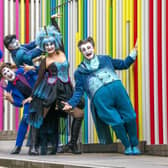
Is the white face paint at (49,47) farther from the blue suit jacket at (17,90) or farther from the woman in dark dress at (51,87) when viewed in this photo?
the blue suit jacket at (17,90)

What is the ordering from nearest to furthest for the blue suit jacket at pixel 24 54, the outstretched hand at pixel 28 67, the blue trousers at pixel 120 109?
1. the blue trousers at pixel 120 109
2. the outstretched hand at pixel 28 67
3. the blue suit jacket at pixel 24 54

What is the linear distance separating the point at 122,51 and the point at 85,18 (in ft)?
4.77

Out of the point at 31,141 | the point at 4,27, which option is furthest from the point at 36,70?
the point at 4,27

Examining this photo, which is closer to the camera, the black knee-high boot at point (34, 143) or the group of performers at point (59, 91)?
the group of performers at point (59, 91)

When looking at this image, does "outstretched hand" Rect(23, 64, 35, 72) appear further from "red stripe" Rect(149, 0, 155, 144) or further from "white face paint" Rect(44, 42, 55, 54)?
"red stripe" Rect(149, 0, 155, 144)

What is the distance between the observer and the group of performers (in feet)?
31.7

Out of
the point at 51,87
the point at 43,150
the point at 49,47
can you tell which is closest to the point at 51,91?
the point at 51,87

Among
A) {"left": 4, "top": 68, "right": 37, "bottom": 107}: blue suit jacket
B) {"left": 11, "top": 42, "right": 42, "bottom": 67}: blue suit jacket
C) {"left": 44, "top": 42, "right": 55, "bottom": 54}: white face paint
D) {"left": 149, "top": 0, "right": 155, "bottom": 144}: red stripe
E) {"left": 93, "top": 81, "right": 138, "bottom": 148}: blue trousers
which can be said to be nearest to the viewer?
{"left": 93, "top": 81, "right": 138, "bottom": 148}: blue trousers

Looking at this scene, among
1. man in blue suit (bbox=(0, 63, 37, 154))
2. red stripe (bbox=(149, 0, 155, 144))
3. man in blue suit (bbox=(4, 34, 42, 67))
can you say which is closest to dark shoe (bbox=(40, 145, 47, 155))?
man in blue suit (bbox=(0, 63, 37, 154))

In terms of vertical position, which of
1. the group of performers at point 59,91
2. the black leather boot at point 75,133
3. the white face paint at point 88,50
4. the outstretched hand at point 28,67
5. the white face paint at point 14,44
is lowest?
the black leather boot at point 75,133

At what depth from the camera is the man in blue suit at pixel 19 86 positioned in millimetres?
10883

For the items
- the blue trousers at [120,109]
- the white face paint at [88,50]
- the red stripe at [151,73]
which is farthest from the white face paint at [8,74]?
the red stripe at [151,73]

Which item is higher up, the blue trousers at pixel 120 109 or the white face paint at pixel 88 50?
the white face paint at pixel 88 50

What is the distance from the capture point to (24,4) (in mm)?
19781
